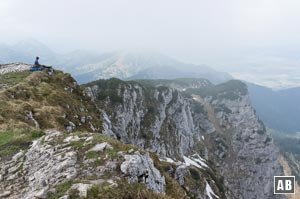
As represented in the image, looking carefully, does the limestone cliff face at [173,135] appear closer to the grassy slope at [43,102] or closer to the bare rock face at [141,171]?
the grassy slope at [43,102]

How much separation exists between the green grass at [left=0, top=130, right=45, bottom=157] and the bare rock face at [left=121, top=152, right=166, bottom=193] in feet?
27.1

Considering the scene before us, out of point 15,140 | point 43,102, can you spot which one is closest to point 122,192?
point 15,140

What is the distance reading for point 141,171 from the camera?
61.9ft

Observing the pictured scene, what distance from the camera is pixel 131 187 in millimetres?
16641

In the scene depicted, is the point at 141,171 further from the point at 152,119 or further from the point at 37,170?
the point at 152,119

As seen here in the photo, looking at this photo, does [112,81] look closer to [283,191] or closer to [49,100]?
[49,100]

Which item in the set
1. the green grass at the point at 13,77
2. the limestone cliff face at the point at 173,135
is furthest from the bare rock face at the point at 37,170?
the limestone cliff face at the point at 173,135

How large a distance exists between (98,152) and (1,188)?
5.60m

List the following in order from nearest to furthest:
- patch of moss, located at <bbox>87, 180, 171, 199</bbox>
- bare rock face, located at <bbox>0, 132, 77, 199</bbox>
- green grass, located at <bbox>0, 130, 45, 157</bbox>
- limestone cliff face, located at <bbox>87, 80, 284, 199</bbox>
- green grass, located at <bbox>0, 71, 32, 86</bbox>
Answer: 1. patch of moss, located at <bbox>87, 180, 171, 199</bbox>
2. bare rock face, located at <bbox>0, 132, 77, 199</bbox>
3. green grass, located at <bbox>0, 130, 45, 157</bbox>
4. green grass, located at <bbox>0, 71, 32, 86</bbox>
5. limestone cliff face, located at <bbox>87, 80, 284, 199</bbox>

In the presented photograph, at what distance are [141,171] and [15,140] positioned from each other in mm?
10262

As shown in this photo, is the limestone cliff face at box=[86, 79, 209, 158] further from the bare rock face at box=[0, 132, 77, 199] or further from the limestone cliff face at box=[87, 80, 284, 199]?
the bare rock face at box=[0, 132, 77, 199]

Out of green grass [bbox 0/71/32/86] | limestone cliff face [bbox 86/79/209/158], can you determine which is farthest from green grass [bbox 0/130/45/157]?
limestone cliff face [bbox 86/79/209/158]

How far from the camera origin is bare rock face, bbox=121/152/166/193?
17844 mm

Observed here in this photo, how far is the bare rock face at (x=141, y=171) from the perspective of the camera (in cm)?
1784
